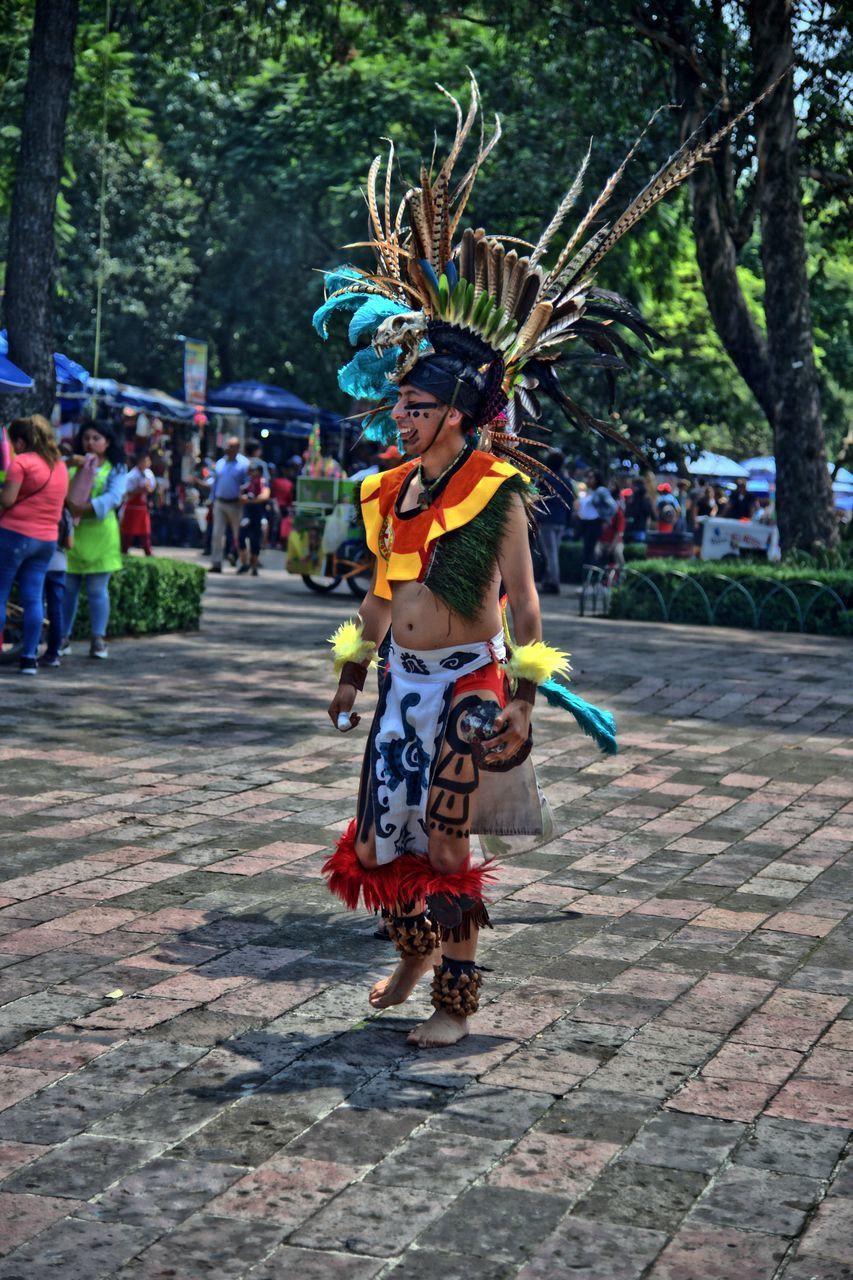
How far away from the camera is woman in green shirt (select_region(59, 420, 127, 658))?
12016mm

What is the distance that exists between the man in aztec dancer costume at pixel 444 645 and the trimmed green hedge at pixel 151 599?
30.2 ft

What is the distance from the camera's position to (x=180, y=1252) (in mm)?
3199

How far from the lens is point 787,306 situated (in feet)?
61.5

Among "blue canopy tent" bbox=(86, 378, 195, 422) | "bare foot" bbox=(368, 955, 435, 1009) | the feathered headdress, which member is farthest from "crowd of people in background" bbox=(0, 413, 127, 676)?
"blue canopy tent" bbox=(86, 378, 195, 422)

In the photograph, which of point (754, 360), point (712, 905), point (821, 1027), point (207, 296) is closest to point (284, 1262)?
point (821, 1027)

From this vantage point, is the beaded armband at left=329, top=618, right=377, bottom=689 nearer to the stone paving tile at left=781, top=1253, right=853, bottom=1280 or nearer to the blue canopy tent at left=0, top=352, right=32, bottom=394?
the stone paving tile at left=781, top=1253, right=853, bottom=1280

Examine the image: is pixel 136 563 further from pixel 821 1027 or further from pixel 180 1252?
pixel 180 1252

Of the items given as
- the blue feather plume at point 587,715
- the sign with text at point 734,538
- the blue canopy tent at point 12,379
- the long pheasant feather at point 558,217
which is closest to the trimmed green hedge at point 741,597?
the sign with text at point 734,538

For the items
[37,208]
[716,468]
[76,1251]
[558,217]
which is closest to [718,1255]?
[76,1251]

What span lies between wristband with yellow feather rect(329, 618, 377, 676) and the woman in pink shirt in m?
6.48

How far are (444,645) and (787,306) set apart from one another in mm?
15142

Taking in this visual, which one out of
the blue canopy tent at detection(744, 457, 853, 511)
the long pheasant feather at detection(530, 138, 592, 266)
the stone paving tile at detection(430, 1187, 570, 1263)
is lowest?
the stone paving tile at detection(430, 1187, 570, 1263)

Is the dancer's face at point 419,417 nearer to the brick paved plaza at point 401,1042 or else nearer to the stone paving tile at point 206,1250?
the brick paved plaza at point 401,1042

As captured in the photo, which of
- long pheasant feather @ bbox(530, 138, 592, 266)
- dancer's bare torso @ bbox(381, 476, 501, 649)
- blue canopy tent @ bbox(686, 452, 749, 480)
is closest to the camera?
dancer's bare torso @ bbox(381, 476, 501, 649)
